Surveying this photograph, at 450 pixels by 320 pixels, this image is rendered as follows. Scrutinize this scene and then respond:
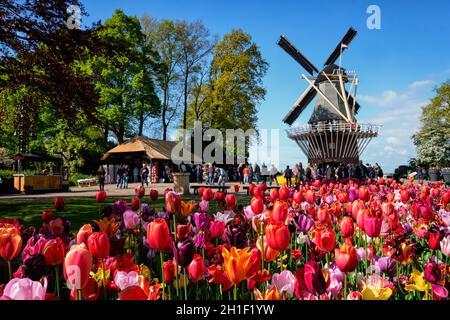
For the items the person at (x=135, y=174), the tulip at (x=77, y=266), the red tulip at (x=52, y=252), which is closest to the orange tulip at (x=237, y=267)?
the tulip at (x=77, y=266)

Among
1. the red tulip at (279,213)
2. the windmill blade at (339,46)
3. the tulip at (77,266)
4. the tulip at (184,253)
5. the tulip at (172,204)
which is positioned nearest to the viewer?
the tulip at (77,266)

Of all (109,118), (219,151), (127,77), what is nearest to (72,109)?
(109,118)

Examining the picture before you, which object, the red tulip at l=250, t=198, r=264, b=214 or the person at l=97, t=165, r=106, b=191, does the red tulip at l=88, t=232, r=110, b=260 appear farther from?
the person at l=97, t=165, r=106, b=191

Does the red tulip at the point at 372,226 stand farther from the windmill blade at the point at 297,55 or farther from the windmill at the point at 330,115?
the windmill blade at the point at 297,55

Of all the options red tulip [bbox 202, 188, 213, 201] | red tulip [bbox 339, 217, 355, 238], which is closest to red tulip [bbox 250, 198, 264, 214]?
red tulip [bbox 339, 217, 355, 238]

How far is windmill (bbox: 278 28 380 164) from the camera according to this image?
36.4m

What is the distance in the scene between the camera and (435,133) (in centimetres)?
4988

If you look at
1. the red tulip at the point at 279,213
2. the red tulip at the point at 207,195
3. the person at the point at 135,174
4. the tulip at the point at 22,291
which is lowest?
the tulip at the point at 22,291

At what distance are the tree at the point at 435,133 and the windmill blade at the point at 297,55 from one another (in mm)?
17511

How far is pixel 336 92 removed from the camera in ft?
131

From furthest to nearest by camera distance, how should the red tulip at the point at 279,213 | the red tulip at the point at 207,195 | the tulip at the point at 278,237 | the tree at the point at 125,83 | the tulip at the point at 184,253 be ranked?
the tree at the point at 125,83 < the red tulip at the point at 207,195 < the red tulip at the point at 279,213 < the tulip at the point at 278,237 < the tulip at the point at 184,253

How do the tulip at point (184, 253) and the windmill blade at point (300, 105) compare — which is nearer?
the tulip at point (184, 253)

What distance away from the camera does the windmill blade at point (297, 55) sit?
43625 mm

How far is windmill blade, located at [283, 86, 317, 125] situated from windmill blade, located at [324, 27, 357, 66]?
383cm
